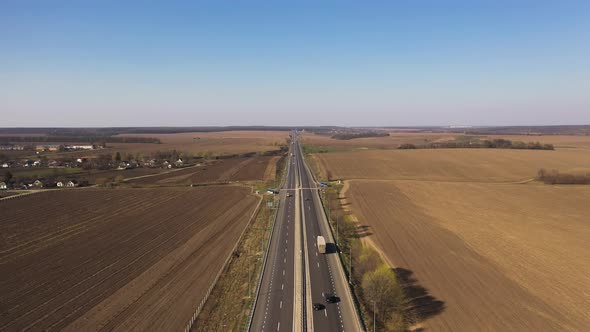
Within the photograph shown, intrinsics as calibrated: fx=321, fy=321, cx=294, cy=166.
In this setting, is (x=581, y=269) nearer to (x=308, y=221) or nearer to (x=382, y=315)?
(x=382, y=315)

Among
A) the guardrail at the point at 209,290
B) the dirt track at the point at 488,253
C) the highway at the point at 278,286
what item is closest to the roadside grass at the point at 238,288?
the guardrail at the point at 209,290

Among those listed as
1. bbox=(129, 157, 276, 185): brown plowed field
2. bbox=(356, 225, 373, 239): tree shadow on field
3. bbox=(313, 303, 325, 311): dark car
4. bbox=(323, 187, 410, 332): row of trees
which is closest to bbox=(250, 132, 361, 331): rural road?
bbox=(313, 303, 325, 311): dark car

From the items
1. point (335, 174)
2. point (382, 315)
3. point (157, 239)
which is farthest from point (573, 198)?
point (157, 239)

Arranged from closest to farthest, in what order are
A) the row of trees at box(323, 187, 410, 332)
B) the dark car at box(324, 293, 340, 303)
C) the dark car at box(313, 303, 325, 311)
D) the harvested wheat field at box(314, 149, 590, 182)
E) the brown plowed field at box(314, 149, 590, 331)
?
the row of trees at box(323, 187, 410, 332)
the dark car at box(313, 303, 325, 311)
the brown plowed field at box(314, 149, 590, 331)
the dark car at box(324, 293, 340, 303)
the harvested wheat field at box(314, 149, 590, 182)

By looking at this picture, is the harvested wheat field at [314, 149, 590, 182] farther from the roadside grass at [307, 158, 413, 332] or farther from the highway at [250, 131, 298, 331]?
the roadside grass at [307, 158, 413, 332]

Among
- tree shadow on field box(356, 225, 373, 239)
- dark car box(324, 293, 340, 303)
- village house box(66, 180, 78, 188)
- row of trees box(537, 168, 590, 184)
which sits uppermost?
row of trees box(537, 168, 590, 184)

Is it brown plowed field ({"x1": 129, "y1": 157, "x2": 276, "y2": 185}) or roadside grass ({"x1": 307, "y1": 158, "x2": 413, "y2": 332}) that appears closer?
roadside grass ({"x1": 307, "y1": 158, "x2": 413, "y2": 332})
